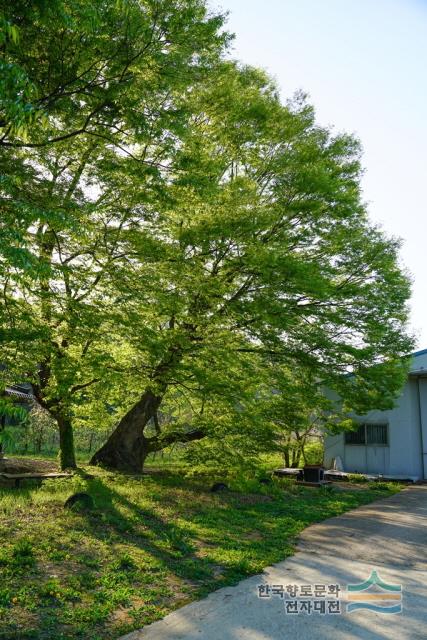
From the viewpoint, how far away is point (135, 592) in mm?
5078

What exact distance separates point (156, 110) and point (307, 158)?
6.43 metres

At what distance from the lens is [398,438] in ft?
67.8

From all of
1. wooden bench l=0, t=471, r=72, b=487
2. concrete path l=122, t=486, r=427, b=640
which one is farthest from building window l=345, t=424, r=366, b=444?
wooden bench l=0, t=471, r=72, b=487

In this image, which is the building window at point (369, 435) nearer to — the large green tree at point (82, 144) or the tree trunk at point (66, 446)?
the tree trunk at point (66, 446)

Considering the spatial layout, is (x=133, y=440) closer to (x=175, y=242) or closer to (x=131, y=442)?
(x=131, y=442)

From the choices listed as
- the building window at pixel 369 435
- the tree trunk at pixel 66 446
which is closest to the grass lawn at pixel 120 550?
the tree trunk at pixel 66 446

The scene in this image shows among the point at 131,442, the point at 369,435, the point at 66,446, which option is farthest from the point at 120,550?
the point at 369,435

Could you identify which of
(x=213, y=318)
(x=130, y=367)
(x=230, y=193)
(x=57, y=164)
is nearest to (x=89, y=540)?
(x=130, y=367)

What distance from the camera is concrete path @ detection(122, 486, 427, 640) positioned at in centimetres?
432

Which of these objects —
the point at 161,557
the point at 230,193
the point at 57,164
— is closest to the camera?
the point at 161,557

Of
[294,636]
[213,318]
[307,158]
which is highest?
[307,158]

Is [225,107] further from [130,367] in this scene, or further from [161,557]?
[161,557]

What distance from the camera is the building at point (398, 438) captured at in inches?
796

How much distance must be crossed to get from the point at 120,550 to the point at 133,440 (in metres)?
9.08
